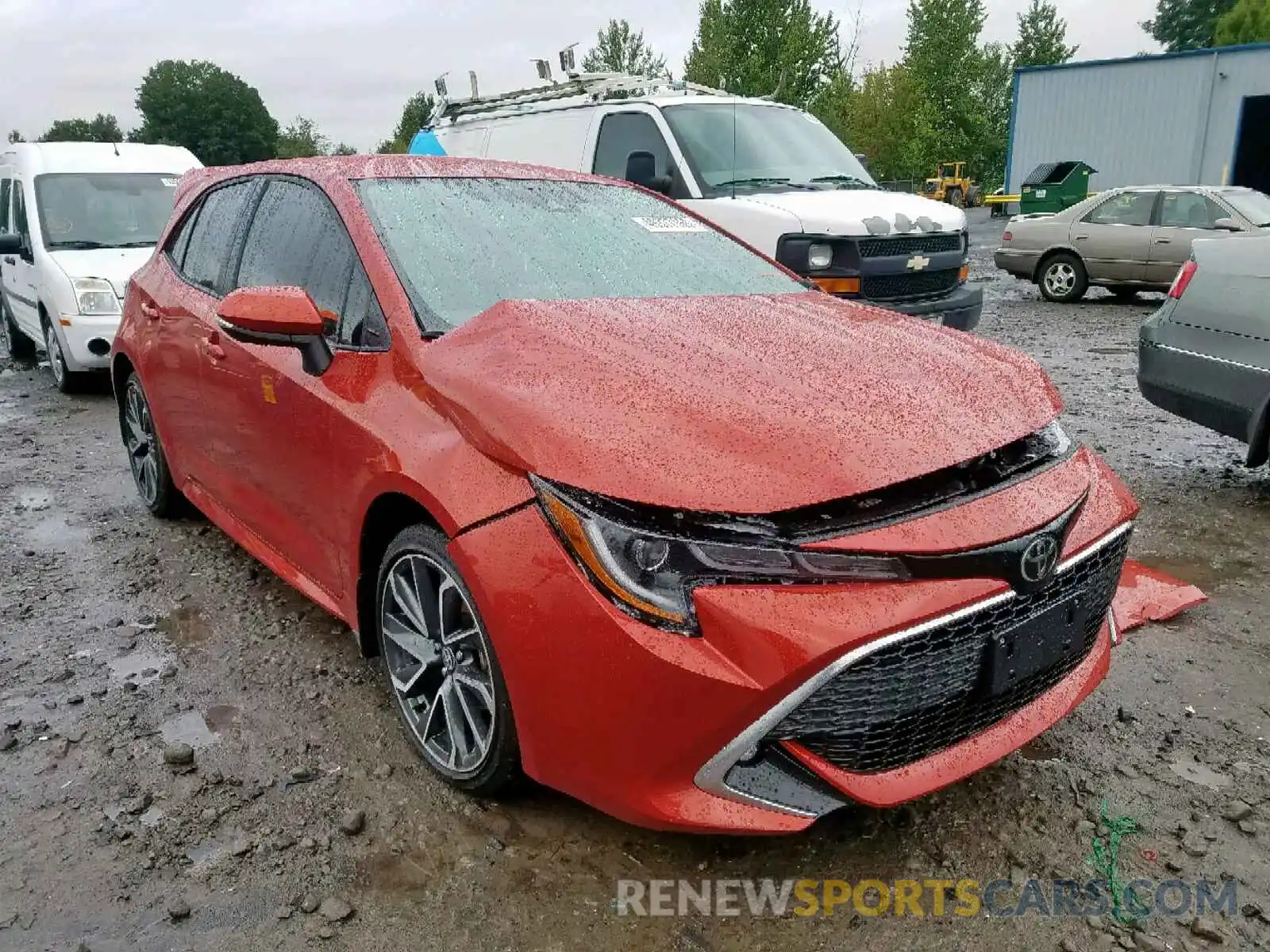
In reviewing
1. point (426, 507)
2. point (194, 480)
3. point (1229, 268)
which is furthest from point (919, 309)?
point (426, 507)

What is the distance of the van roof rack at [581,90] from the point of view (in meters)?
8.82

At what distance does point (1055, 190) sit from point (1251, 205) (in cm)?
1369

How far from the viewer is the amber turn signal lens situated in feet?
22.0

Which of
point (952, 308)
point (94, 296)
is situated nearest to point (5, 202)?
point (94, 296)

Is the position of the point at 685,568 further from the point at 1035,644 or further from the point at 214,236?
the point at 214,236

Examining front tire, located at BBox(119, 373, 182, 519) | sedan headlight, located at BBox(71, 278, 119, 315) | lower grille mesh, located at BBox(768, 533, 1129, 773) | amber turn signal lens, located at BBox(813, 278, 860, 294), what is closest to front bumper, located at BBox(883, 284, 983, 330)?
amber turn signal lens, located at BBox(813, 278, 860, 294)

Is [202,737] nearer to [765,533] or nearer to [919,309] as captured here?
[765,533]

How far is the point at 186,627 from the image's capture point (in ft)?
11.9

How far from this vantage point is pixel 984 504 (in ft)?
6.84

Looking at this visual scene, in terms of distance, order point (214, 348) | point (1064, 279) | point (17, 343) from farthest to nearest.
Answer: point (1064, 279), point (17, 343), point (214, 348)

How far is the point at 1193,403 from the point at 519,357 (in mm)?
3731

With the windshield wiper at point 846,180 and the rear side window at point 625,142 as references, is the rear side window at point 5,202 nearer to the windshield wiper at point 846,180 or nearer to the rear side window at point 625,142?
the rear side window at point 625,142

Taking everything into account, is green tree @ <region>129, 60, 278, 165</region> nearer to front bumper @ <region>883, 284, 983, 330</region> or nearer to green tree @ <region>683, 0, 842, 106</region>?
green tree @ <region>683, 0, 842, 106</region>

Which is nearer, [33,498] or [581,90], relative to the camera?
[33,498]
